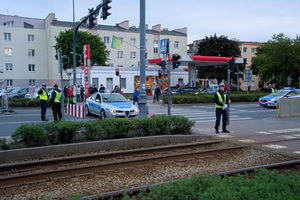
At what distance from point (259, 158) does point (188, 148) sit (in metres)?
2.17

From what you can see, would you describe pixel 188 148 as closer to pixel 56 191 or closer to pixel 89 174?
pixel 89 174

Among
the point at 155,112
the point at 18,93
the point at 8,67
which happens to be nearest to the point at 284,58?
the point at 155,112

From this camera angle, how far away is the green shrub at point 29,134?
805 centimetres

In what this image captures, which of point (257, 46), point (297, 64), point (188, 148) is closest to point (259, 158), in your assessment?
point (188, 148)

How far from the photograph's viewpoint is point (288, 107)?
57.8ft

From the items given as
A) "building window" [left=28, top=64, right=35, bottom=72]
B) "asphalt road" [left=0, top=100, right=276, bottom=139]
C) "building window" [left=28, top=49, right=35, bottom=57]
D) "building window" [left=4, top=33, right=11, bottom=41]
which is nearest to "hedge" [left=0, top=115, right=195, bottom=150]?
"asphalt road" [left=0, top=100, right=276, bottom=139]

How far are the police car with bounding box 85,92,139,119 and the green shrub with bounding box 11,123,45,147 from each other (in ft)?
20.8

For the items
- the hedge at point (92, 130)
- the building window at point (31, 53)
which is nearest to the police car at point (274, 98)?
the hedge at point (92, 130)

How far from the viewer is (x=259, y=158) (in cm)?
788

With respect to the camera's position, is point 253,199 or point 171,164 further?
point 171,164

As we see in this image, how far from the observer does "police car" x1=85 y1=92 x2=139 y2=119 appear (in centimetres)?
1455

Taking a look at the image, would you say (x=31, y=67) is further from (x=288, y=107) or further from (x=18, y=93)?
(x=288, y=107)

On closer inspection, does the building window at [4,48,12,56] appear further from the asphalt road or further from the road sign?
the road sign

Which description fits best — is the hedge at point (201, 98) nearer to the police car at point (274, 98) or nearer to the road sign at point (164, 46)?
the police car at point (274, 98)
